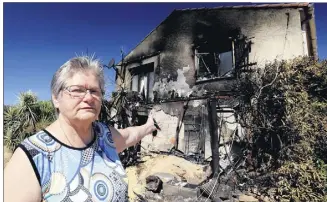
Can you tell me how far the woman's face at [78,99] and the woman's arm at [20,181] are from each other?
436 mm

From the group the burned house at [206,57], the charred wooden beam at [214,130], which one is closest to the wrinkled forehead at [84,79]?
the charred wooden beam at [214,130]

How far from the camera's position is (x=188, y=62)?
11.8 metres

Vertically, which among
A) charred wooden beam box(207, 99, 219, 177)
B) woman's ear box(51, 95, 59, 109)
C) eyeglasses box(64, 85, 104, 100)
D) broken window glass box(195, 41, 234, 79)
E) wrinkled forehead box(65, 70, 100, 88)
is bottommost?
charred wooden beam box(207, 99, 219, 177)

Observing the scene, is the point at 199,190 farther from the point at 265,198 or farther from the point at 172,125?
the point at 172,125

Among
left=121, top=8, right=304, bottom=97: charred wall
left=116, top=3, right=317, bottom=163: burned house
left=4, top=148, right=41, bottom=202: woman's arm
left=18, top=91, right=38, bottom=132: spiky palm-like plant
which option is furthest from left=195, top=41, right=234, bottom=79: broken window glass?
left=4, top=148, right=41, bottom=202: woman's arm

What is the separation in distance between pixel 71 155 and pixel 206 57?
10.2 metres

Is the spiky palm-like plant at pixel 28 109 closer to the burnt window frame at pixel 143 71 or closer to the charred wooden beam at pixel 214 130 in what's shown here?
the burnt window frame at pixel 143 71

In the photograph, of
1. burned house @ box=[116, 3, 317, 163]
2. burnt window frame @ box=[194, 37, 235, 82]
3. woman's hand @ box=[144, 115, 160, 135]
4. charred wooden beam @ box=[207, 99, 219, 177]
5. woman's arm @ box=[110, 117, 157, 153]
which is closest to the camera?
woman's arm @ box=[110, 117, 157, 153]

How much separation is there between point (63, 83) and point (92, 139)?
0.50 meters

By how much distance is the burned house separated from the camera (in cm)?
944

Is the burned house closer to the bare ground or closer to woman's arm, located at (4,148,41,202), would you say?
the bare ground

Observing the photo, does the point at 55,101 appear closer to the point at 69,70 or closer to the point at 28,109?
the point at 69,70

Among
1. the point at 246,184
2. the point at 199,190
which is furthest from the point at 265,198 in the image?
the point at 199,190

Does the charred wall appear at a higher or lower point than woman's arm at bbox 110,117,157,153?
higher
